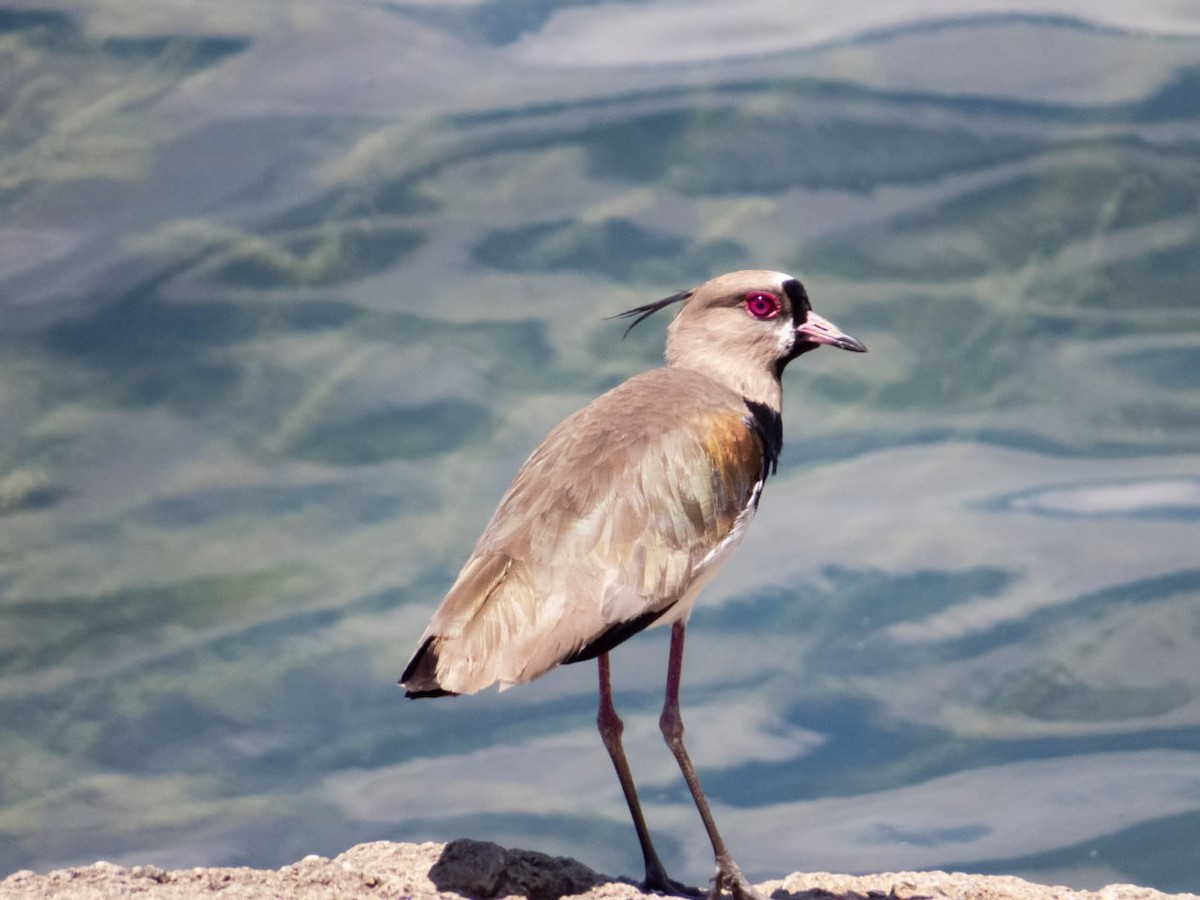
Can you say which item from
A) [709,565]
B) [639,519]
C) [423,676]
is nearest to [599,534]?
[639,519]

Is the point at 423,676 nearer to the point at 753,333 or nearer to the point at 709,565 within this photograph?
the point at 709,565

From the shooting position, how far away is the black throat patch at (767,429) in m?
7.27

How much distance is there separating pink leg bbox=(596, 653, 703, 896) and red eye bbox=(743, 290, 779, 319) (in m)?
1.91

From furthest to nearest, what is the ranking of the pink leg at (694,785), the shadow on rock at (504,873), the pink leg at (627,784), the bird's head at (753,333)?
the bird's head at (753,333)
the pink leg at (627,784)
the pink leg at (694,785)
the shadow on rock at (504,873)

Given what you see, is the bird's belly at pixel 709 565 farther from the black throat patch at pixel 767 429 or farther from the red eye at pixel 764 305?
the red eye at pixel 764 305

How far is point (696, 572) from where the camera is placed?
263 inches

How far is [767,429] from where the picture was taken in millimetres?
7512

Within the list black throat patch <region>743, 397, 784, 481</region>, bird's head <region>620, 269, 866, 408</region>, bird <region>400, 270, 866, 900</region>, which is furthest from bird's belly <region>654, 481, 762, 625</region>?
bird's head <region>620, 269, 866, 408</region>

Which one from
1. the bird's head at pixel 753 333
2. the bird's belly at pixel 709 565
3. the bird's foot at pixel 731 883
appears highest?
the bird's head at pixel 753 333

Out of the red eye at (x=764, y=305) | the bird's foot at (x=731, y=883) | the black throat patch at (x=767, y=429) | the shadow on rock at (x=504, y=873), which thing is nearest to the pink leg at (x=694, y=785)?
the bird's foot at (x=731, y=883)

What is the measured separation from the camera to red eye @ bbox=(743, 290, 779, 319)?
7.65 m

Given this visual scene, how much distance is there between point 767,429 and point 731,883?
2190 millimetres

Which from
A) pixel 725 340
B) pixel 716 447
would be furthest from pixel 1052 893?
pixel 725 340

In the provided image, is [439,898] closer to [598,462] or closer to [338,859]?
[338,859]
